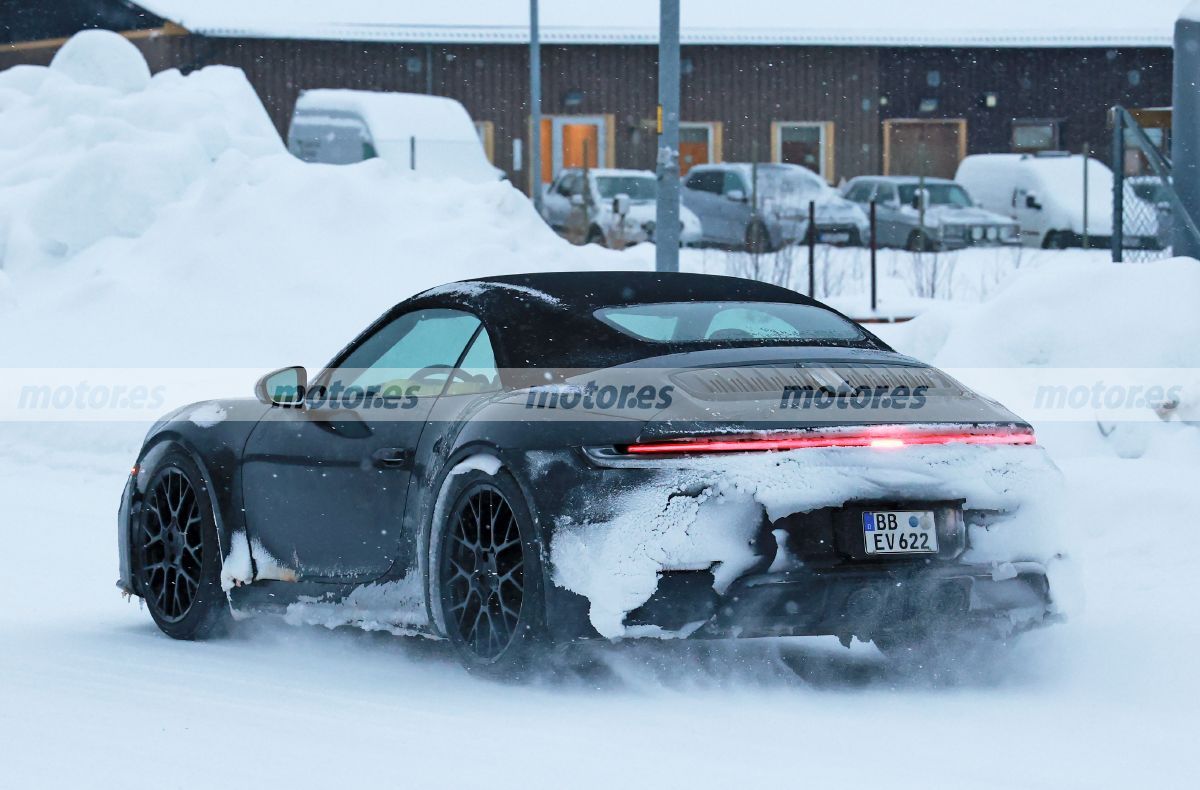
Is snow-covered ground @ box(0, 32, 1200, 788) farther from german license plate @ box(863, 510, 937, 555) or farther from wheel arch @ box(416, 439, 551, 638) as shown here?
german license plate @ box(863, 510, 937, 555)

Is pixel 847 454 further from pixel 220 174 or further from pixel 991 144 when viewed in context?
pixel 991 144

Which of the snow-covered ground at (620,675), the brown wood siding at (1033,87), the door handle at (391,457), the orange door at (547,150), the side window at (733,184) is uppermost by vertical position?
the brown wood siding at (1033,87)

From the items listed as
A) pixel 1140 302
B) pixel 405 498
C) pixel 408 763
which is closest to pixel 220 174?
pixel 1140 302

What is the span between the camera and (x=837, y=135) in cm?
4478

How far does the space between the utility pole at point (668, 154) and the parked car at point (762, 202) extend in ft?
51.9

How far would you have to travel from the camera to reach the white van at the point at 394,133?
2703 cm

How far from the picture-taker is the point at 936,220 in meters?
31.8

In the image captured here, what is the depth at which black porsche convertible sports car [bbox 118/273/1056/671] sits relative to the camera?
5453mm

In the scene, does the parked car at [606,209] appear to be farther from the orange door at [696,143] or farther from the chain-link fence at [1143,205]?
the chain-link fence at [1143,205]

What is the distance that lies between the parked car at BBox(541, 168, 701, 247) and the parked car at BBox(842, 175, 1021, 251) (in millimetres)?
3359

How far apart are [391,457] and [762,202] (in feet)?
80.7

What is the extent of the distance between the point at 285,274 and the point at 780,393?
44.5 ft

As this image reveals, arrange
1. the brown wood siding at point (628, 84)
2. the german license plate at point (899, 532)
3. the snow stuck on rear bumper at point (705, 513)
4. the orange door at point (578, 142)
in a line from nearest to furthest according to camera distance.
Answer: the snow stuck on rear bumper at point (705, 513) < the german license plate at point (899, 532) < the brown wood siding at point (628, 84) < the orange door at point (578, 142)

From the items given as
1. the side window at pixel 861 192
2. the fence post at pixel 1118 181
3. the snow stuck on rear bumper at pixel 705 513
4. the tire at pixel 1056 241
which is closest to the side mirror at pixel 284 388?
the snow stuck on rear bumper at pixel 705 513
